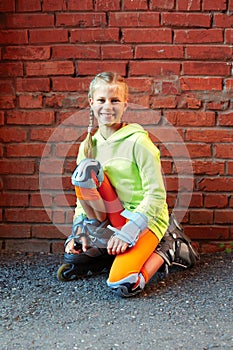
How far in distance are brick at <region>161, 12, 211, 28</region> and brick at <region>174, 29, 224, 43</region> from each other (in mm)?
31

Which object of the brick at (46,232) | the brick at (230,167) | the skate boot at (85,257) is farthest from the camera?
the brick at (46,232)

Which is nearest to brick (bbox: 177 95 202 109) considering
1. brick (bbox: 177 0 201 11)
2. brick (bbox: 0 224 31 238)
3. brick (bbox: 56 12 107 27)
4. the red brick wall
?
the red brick wall

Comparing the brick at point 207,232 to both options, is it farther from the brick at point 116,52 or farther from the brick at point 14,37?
the brick at point 14,37

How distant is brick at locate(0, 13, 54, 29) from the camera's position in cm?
307

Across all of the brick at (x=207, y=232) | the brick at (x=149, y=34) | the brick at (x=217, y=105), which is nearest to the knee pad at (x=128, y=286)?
the brick at (x=207, y=232)

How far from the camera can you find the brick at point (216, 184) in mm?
3143

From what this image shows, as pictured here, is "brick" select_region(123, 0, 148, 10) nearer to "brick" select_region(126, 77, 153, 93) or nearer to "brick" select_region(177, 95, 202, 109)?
"brick" select_region(126, 77, 153, 93)

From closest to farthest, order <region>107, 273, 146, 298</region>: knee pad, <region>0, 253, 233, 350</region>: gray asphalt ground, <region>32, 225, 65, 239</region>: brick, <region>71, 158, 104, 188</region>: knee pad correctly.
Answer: <region>0, 253, 233, 350</region>: gray asphalt ground → <region>107, 273, 146, 298</region>: knee pad → <region>71, 158, 104, 188</region>: knee pad → <region>32, 225, 65, 239</region>: brick

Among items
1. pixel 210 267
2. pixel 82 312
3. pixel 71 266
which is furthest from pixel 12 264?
pixel 210 267

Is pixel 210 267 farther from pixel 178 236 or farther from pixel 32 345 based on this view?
pixel 32 345

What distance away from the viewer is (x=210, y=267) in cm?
294

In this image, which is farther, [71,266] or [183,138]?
[183,138]

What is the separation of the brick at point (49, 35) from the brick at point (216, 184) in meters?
1.08

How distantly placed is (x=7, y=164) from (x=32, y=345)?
138 centimetres
